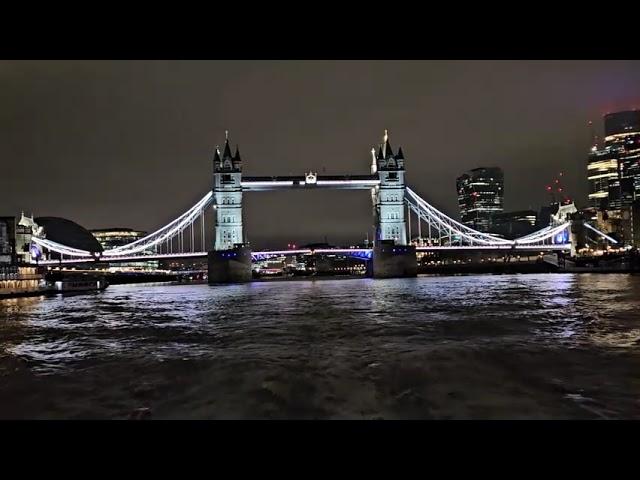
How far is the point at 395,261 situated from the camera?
6400cm

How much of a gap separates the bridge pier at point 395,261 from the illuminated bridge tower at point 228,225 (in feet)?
56.3

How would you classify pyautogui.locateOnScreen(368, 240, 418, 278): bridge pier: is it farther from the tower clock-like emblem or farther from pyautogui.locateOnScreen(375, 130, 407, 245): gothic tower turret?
the tower clock-like emblem

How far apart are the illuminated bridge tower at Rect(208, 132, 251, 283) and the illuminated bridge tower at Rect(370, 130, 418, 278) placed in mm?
17742

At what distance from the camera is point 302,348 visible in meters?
9.55

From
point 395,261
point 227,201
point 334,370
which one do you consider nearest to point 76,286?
point 227,201

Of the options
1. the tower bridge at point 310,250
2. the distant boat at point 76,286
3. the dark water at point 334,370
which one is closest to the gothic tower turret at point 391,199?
the tower bridge at point 310,250

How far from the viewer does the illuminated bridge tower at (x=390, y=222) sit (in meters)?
64.0

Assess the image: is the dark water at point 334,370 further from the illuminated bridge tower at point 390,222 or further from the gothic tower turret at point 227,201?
the gothic tower turret at point 227,201

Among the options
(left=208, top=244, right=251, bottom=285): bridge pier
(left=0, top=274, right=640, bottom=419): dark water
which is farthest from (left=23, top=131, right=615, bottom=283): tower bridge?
(left=0, top=274, right=640, bottom=419): dark water

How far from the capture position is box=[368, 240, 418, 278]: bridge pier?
63844 millimetres

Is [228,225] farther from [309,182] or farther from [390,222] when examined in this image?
[390,222]
